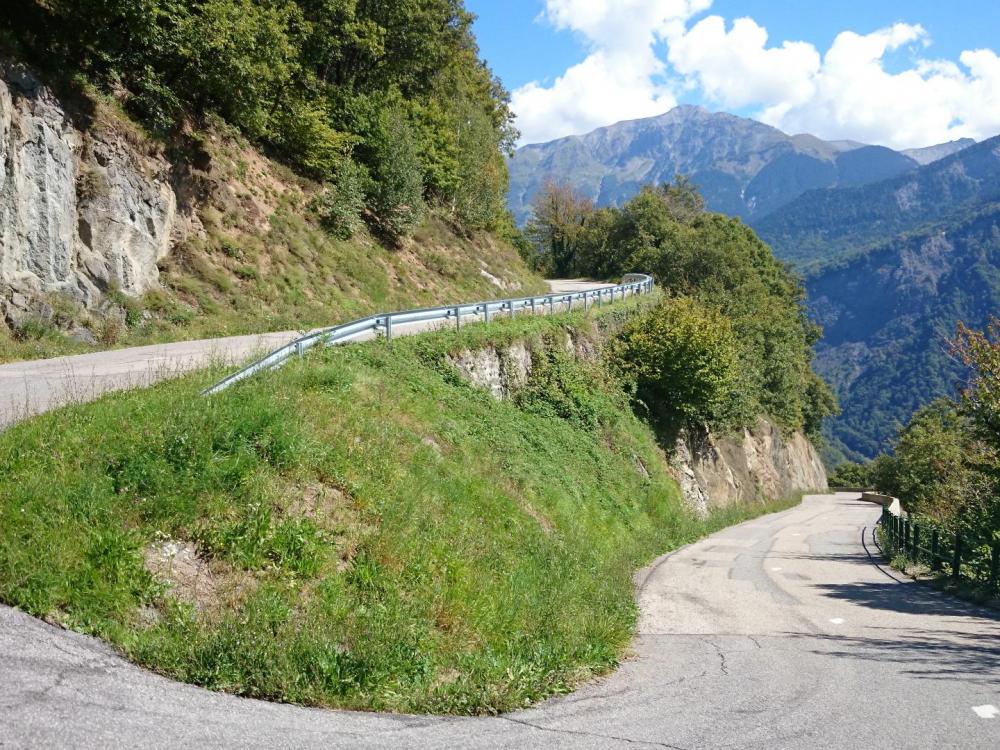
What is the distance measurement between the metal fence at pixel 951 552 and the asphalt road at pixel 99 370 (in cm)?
1285

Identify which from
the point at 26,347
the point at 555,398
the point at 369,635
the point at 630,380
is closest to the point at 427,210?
the point at 630,380

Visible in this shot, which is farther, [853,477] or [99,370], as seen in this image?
[853,477]

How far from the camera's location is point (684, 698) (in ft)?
23.4

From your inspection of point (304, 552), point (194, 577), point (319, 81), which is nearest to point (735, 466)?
point (319, 81)

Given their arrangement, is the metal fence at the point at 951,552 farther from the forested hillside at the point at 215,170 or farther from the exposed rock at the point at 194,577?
the forested hillside at the point at 215,170

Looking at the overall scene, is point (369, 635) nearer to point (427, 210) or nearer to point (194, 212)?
point (194, 212)

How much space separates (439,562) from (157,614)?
3.26 m

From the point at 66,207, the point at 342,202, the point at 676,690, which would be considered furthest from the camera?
the point at 342,202

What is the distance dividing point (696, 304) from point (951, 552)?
22.3m

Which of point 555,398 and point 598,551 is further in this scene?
point 555,398

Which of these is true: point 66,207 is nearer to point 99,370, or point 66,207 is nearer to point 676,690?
point 99,370

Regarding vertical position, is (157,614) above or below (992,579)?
above

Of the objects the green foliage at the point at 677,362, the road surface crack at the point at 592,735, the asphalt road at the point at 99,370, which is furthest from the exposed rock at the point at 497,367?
the road surface crack at the point at 592,735

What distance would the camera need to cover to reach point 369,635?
7.17 meters
